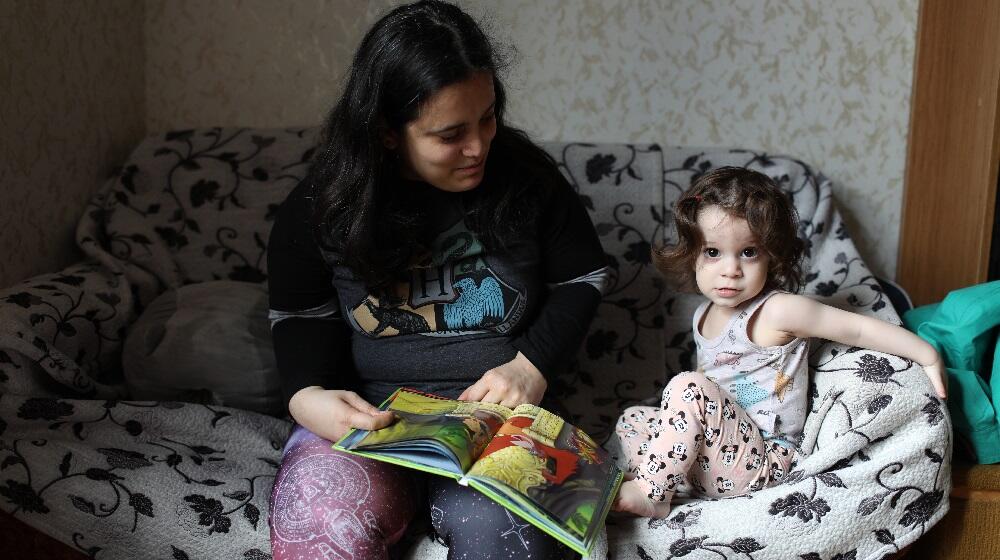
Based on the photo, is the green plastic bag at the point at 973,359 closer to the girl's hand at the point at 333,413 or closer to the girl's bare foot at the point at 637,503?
the girl's bare foot at the point at 637,503

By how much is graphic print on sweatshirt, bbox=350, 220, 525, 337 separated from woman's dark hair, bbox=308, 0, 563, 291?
29 millimetres

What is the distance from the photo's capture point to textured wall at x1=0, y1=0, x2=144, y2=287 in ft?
5.74

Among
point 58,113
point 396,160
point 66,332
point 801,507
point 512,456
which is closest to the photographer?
point 512,456

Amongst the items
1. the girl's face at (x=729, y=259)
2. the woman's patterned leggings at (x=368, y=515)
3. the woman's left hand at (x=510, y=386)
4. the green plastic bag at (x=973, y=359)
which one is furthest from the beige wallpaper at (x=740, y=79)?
the woman's patterned leggings at (x=368, y=515)

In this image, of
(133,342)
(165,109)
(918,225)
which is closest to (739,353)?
(918,225)

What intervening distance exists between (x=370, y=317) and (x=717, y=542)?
64cm

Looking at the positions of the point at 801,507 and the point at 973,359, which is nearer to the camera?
the point at 801,507

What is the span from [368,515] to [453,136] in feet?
1.79

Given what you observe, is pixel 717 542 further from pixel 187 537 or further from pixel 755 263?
pixel 187 537

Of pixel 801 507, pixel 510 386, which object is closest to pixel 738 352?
pixel 801 507

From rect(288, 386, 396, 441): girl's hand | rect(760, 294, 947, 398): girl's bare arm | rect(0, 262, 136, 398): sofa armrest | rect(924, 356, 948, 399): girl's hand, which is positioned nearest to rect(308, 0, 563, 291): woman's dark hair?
rect(288, 386, 396, 441): girl's hand

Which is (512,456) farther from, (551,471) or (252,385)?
(252,385)

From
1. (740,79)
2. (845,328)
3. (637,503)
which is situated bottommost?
(637,503)

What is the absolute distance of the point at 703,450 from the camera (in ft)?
4.61
